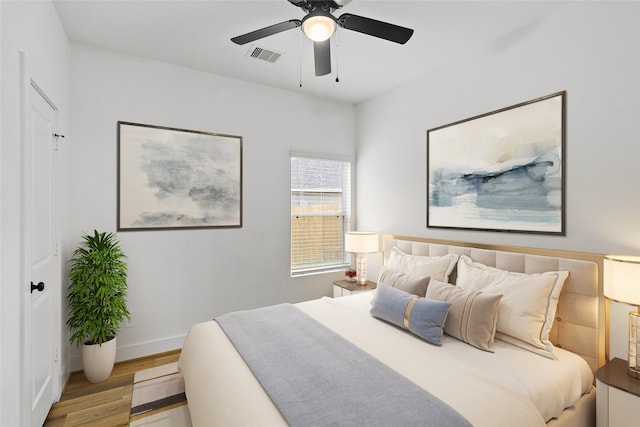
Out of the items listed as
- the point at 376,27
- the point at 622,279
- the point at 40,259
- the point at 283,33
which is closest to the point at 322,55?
the point at 376,27

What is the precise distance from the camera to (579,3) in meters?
2.11

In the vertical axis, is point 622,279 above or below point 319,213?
below

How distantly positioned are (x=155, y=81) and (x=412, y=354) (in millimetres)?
3248

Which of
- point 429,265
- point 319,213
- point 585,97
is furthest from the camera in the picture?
point 319,213

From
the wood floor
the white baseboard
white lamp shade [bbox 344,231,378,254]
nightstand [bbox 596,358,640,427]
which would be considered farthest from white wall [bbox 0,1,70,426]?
nightstand [bbox 596,358,640,427]

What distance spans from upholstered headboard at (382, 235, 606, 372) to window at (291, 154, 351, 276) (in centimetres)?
214

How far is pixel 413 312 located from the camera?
2.16 meters

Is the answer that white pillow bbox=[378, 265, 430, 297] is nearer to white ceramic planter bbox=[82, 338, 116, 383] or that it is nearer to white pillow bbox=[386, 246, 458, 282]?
white pillow bbox=[386, 246, 458, 282]

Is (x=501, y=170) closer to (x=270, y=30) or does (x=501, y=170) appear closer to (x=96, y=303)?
(x=270, y=30)

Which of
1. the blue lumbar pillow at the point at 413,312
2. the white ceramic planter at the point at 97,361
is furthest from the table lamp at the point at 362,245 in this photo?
the white ceramic planter at the point at 97,361

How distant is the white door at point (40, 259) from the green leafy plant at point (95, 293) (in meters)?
0.14

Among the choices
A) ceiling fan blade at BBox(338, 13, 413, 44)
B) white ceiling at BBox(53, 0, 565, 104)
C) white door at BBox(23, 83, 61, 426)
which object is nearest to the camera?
white door at BBox(23, 83, 61, 426)

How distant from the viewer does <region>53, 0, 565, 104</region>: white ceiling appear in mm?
2215

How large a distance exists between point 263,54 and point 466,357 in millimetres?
2893
